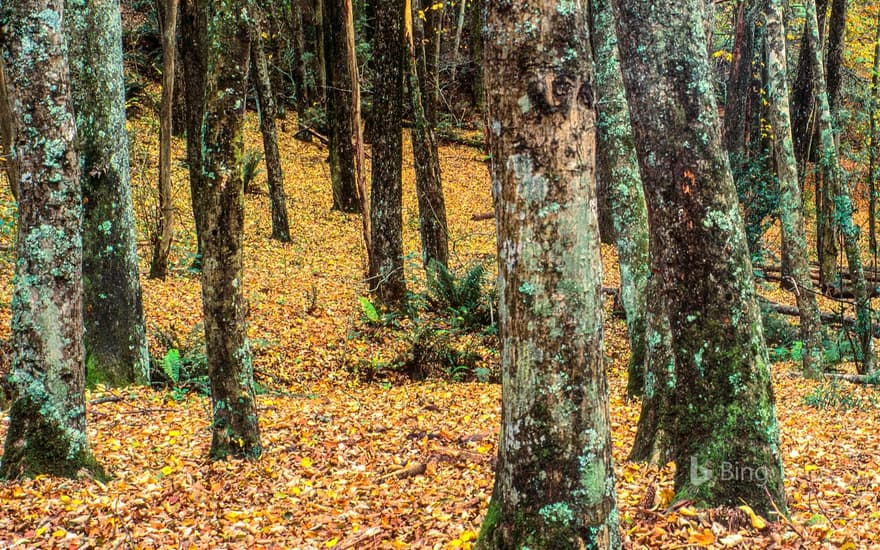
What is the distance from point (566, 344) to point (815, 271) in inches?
650

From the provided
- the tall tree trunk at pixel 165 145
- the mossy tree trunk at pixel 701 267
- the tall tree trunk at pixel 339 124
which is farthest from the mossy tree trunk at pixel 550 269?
the tall tree trunk at pixel 339 124

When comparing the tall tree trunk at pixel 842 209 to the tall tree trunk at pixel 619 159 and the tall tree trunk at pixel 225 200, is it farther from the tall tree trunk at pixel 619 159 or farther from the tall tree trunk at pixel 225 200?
Result: the tall tree trunk at pixel 225 200

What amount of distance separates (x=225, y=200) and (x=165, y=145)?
22.3ft

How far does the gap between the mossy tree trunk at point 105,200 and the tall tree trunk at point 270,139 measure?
21.4 ft

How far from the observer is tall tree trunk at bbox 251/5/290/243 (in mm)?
14492

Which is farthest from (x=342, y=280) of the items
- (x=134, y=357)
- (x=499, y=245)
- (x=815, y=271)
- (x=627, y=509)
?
(x=815, y=271)

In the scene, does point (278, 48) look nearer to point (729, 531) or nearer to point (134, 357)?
point (134, 357)

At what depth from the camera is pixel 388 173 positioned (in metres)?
11.4

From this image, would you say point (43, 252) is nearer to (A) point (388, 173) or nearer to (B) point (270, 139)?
(A) point (388, 173)

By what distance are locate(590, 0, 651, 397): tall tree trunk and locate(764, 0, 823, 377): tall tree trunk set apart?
3.47 meters

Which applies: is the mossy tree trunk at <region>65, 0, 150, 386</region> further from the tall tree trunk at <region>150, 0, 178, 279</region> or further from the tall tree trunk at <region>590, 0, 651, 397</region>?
the tall tree trunk at <region>590, 0, 651, 397</region>

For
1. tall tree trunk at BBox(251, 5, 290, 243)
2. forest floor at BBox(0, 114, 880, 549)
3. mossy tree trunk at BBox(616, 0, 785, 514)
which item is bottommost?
forest floor at BBox(0, 114, 880, 549)

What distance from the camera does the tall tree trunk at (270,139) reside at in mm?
14492

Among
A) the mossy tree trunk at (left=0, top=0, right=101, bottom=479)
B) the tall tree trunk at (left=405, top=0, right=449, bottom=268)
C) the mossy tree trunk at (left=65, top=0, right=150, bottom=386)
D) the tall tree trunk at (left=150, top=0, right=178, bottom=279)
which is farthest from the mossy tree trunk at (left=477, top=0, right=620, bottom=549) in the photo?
the tall tree trunk at (left=405, top=0, right=449, bottom=268)
